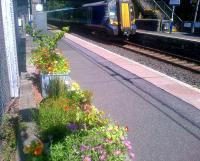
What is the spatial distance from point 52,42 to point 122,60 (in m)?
6.49

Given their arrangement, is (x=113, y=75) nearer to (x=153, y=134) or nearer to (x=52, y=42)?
(x=52, y=42)

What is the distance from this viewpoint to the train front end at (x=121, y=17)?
24.9 metres

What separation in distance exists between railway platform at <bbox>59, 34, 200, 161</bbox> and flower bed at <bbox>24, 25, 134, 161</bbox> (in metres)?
1.21

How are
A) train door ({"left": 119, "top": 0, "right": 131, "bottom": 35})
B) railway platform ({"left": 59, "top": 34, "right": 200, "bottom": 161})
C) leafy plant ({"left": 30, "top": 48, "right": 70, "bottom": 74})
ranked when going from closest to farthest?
railway platform ({"left": 59, "top": 34, "right": 200, "bottom": 161})
leafy plant ({"left": 30, "top": 48, "right": 70, "bottom": 74})
train door ({"left": 119, "top": 0, "right": 131, "bottom": 35})

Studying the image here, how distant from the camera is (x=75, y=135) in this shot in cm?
402

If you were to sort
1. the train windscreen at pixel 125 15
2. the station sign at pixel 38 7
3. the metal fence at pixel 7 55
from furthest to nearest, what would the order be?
the train windscreen at pixel 125 15
the station sign at pixel 38 7
the metal fence at pixel 7 55

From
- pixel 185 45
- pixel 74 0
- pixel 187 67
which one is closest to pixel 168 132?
pixel 187 67

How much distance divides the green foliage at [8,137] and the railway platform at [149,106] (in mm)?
1947

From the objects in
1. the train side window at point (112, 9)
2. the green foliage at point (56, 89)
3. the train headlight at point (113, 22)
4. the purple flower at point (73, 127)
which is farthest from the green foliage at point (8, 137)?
the train side window at point (112, 9)

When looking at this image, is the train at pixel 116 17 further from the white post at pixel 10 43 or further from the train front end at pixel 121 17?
the white post at pixel 10 43

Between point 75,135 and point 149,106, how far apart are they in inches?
171

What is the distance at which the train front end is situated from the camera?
2488 centimetres

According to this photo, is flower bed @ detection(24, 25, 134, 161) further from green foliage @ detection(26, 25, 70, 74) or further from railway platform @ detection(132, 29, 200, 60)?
railway platform @ detection(132, 29, 200, 60)

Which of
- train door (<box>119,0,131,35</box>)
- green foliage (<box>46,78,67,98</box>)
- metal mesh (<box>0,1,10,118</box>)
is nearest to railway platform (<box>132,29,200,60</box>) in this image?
train door (<box>119,0,131,35</box>)
